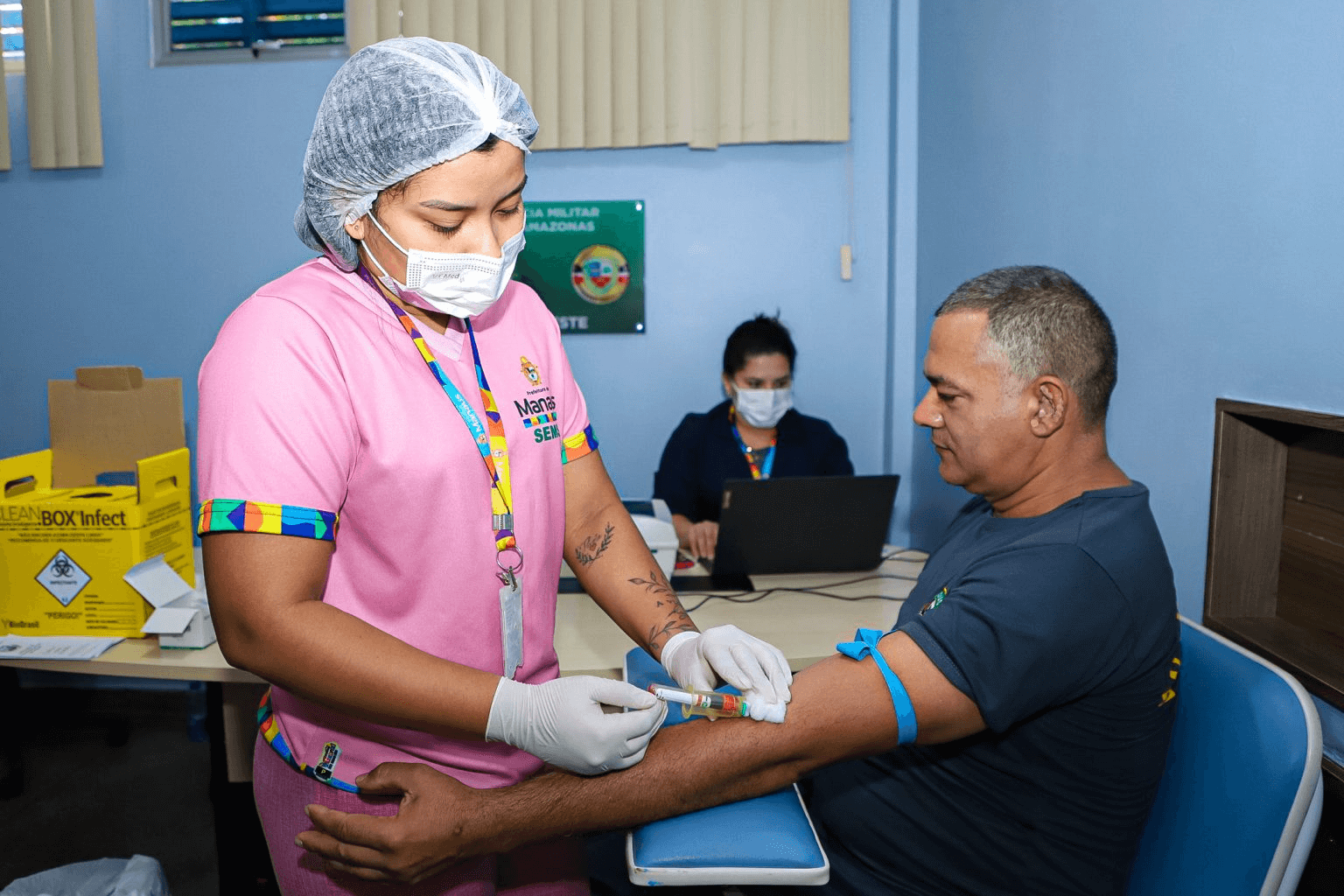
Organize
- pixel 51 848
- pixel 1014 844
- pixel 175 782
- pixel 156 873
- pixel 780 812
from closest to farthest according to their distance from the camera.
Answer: pixel 780 812
pixel 1014 844
pixel 156 873
pixel 51 848
pixel 175 782

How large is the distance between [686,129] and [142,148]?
191 cm

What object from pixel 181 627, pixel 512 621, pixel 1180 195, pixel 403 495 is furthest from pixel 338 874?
pixel 1180 195

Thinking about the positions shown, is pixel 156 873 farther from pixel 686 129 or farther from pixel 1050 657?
pixel 686 129

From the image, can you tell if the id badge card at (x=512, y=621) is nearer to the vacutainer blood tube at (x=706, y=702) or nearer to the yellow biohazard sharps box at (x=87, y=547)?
the vacutainer blood tube at (x=706, y=702)

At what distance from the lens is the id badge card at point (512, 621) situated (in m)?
1.03

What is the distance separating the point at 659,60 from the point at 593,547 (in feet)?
7.61

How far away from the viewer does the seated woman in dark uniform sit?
2.78m

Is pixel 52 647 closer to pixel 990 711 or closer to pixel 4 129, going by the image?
pixel 990 711

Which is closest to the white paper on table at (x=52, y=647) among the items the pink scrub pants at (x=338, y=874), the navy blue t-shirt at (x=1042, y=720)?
the pink scrub pants at (x=338, y=874)

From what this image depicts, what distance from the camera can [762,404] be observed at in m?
2.77

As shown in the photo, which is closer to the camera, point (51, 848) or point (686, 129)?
point (51, 848)

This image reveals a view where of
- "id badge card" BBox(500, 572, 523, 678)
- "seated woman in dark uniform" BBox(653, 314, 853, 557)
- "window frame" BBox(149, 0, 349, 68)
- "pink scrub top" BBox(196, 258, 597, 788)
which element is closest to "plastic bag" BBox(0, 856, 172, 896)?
"pink scrub top" BBox(196, 258, 597, 788)

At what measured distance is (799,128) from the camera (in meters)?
3.11

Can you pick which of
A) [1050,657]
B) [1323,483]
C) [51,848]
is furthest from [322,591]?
[51,848]
